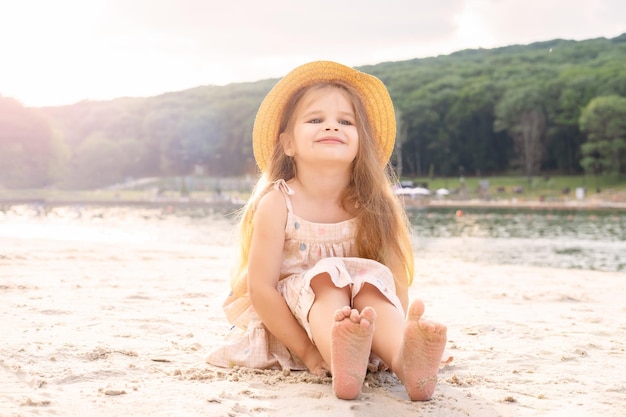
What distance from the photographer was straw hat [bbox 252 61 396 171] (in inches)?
133

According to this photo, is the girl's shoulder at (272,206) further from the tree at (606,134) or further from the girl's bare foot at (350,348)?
the tree at (606,134)

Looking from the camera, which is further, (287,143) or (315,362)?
(287,143)

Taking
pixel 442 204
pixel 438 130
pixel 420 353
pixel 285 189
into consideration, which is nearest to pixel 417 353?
pixel 420 353

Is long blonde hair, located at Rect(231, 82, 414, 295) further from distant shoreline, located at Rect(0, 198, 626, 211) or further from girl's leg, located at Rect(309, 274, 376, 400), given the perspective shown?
distant shoreline, located at Rect(0, 198, 626, 211)

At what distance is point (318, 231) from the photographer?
312 cm

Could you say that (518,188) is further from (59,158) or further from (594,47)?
(594,47)

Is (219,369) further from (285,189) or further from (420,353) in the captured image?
(420,353)

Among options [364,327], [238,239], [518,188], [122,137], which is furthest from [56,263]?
[122,137]

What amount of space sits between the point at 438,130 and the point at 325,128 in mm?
66785

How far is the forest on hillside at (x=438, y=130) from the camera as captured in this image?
56.8 meters

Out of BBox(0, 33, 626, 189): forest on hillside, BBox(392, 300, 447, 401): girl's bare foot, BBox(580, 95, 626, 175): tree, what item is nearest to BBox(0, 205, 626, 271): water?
BBox(392, 300, 447, 401): girl's bare foot

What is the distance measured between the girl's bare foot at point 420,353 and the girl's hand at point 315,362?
434mm

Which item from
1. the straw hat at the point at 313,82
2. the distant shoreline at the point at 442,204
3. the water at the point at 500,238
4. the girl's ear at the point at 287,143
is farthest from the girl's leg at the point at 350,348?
the distant shoreline at the point at 442,204

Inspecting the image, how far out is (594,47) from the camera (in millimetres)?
101000
